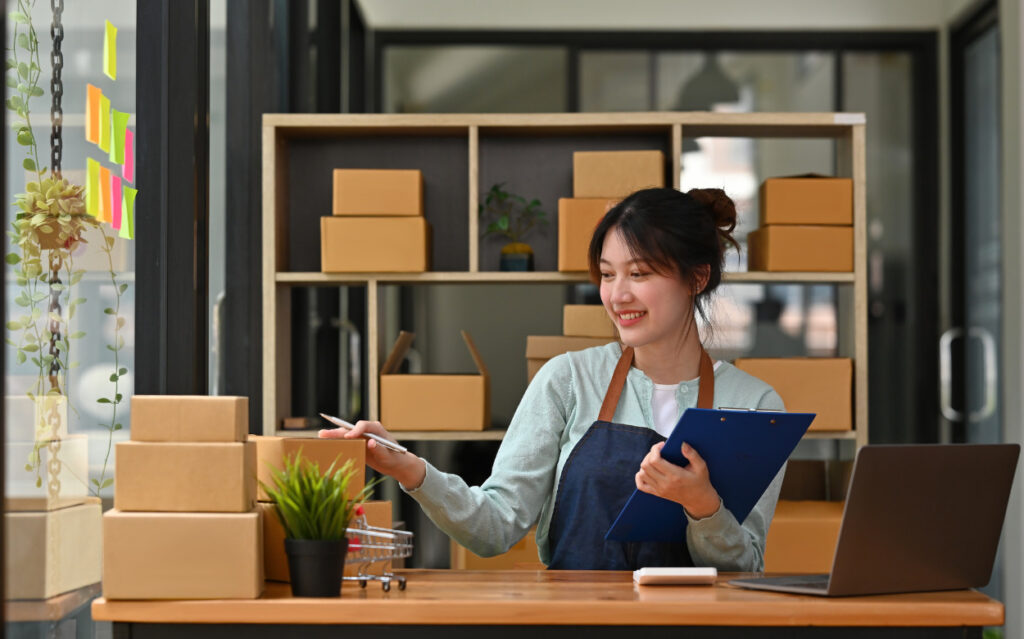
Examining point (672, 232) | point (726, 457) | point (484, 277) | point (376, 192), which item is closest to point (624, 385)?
point (672, 232)

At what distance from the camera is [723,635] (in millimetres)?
1421

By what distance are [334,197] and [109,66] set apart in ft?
3.07

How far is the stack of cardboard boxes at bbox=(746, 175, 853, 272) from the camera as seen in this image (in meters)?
2.95

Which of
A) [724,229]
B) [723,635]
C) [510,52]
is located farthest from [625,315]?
[510,52]

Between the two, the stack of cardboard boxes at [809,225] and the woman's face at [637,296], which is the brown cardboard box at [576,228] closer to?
the stack of cardboard boxes at [809,225]

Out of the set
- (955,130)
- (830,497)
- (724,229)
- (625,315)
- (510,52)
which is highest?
(510,52)

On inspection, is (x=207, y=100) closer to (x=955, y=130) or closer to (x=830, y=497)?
(x=830, y=497)

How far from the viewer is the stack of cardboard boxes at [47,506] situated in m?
1.56

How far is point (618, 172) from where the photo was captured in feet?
9.71

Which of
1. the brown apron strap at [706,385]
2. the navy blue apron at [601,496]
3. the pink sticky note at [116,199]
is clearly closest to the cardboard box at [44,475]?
the pink sticky note at [116,199]

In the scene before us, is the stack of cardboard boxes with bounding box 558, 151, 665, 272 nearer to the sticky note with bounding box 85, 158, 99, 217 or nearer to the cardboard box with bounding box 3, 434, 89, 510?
the sticky note with bounding box 85, 158, 99, 217

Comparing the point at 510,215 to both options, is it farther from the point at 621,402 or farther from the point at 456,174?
the point at 621,402

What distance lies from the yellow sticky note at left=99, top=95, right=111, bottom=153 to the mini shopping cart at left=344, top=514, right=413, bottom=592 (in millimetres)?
891

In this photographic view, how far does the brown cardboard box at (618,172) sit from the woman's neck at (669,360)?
0.84 metres
